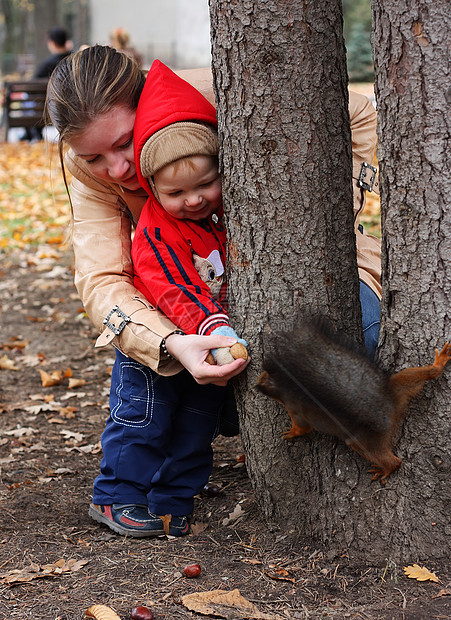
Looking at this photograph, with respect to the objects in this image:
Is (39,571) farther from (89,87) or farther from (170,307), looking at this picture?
(89,87)

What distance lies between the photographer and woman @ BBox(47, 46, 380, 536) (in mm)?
2533

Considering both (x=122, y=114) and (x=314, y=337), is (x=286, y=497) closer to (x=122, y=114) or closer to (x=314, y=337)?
(x=314, y=337)

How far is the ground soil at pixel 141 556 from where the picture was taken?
2.18 meters

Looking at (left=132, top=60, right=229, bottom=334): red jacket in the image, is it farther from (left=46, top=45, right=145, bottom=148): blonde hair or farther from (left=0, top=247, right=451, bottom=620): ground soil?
(left=0, top=247, right=451, bottom=620): ground soil

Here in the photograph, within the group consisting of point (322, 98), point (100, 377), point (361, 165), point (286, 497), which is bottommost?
point (100, 377)

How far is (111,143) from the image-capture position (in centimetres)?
257

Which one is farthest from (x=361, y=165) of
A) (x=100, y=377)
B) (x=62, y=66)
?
(x=100, y=377)

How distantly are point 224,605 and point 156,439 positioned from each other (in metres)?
0.78

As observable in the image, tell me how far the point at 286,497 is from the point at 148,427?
605 mm

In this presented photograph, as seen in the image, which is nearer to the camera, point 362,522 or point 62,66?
point 362,522

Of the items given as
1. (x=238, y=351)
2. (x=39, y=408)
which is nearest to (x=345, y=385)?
(x=238, y=351)

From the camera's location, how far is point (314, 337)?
2.16 m

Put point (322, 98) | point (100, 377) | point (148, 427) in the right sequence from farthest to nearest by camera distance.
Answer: point (100, 377)
point (148, 427)
point (322, 98)

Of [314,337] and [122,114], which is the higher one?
[122,114]
